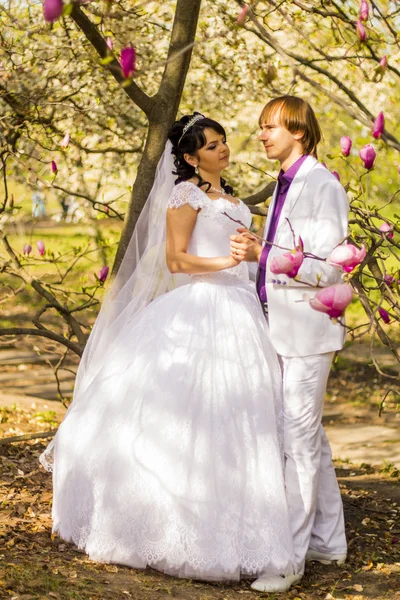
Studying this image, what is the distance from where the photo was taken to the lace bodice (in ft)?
12.6

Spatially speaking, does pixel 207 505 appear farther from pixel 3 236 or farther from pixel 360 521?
pixel 3 236

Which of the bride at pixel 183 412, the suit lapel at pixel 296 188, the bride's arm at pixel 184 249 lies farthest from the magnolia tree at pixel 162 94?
the bride's arm at pixel 184 249

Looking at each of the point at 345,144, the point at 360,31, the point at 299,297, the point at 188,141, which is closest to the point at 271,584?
the point at 299,297

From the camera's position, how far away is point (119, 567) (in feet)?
11.4

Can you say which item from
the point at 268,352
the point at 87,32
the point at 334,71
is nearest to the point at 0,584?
the point at 268,352

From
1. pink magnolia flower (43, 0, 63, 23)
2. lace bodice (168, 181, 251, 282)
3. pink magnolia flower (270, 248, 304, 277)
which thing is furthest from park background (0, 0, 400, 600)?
lace bodice (168, 181, 251, 282)

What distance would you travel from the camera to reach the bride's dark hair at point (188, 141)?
3895mm

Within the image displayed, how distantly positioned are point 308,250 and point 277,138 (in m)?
0.49

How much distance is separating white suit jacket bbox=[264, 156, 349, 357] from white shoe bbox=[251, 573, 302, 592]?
0.89 metres

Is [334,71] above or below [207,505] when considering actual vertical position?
above

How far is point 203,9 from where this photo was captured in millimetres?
6832

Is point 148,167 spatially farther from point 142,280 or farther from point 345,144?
point 345,144

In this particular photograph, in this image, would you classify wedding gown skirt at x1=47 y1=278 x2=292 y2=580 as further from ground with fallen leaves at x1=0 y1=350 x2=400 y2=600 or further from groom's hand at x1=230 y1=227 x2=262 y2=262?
groom's hand at x1=230 y1=227 x2=262 y2=262

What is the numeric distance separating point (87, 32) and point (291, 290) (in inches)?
60.0
